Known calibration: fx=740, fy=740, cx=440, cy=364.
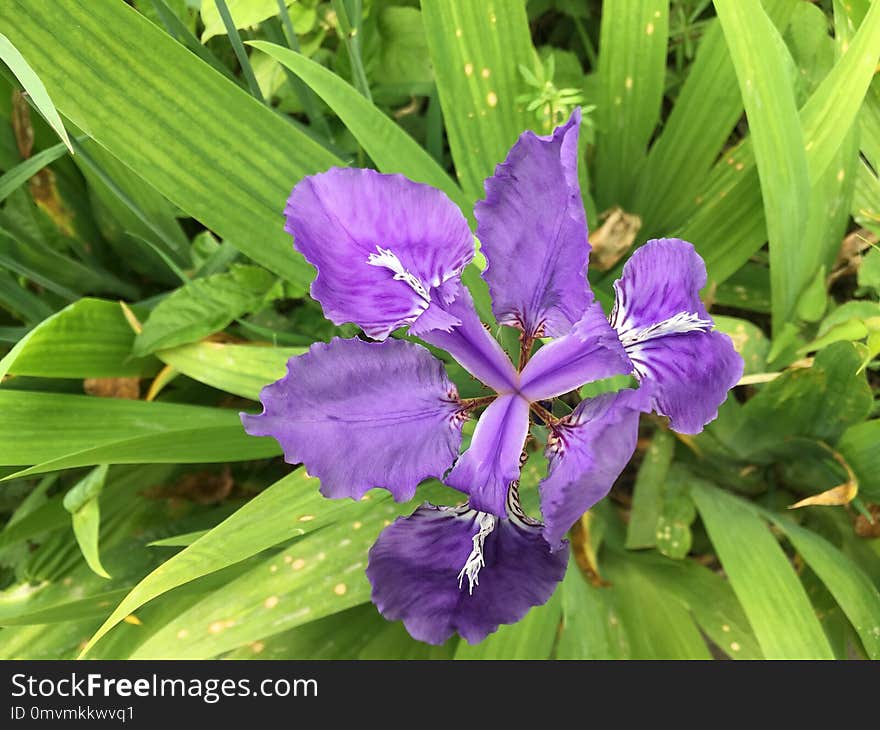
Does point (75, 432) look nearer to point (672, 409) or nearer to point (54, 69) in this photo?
point (54, 69)

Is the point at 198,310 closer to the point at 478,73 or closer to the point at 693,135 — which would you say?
the point at 478,73

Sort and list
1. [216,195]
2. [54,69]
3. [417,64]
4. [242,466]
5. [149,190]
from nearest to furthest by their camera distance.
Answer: [54,69] < [216,195] < [149,190] < [417,64] < [242,466]

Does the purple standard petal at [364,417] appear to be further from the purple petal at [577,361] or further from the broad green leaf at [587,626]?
the broad green leaf at [587,626]

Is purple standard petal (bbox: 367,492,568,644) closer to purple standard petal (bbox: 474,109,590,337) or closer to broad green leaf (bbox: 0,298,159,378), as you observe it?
purple standard petal (bbox: 474,109,590,337)

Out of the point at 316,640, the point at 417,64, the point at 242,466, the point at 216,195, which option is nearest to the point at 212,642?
the point at 316,640

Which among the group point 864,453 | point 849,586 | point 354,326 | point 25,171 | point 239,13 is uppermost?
point 239,13

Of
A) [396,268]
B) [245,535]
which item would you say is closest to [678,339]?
[396,268]
